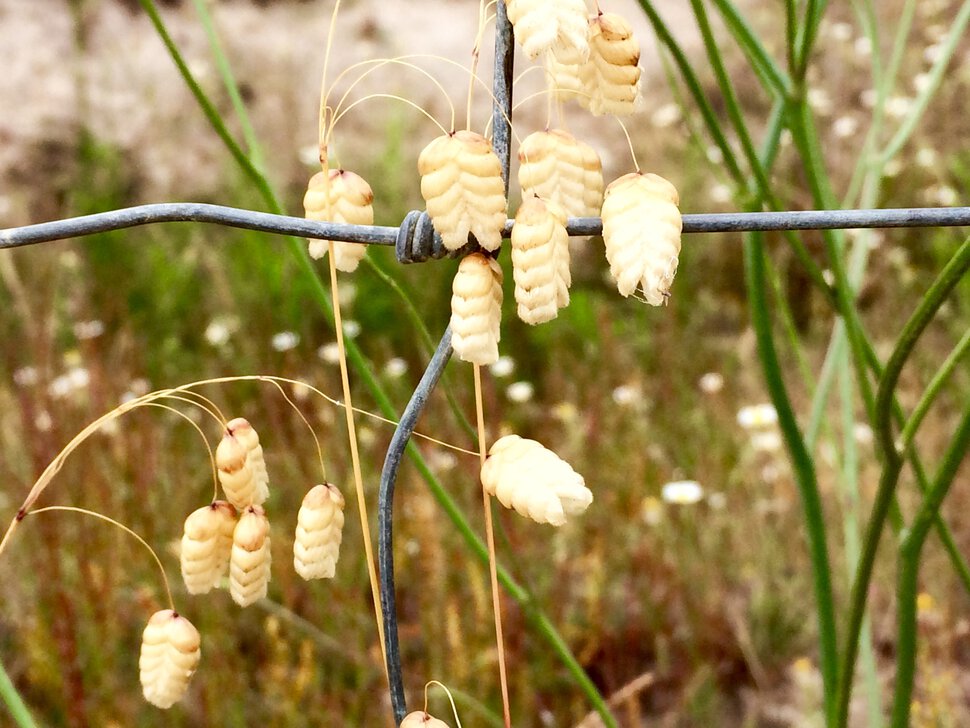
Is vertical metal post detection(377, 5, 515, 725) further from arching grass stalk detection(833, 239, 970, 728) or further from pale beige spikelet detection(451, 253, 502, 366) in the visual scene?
arching grass stalk detection(833, 239, 970, 728)

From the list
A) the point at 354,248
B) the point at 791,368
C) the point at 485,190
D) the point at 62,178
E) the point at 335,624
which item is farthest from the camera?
the point at 62,178

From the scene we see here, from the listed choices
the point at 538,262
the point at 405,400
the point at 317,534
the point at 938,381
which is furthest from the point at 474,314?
the point at 405,400

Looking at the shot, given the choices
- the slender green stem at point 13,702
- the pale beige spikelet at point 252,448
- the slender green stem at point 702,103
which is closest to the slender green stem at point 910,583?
the slender green stem at point 702,103

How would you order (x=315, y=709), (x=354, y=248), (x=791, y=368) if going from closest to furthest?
(x=354, y=248) → (x=315, y=709) → (x=791, y=368)

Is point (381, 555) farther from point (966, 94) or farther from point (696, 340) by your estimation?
point (966, 94)

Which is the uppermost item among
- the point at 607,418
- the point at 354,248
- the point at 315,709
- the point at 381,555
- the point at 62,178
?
the point at 62,178

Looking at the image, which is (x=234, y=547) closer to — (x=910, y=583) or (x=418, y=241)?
(x=418, y=241)

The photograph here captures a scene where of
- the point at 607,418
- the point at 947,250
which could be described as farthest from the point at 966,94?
the point at 607,418

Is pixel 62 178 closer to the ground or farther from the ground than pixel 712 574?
farther from the ground
